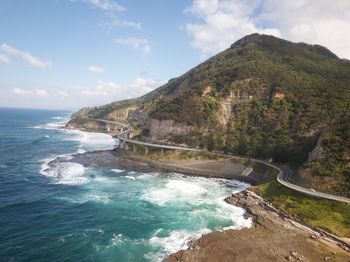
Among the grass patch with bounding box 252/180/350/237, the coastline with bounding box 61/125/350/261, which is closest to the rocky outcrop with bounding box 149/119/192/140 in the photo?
the grass patch with bounding box 252/180/350/237

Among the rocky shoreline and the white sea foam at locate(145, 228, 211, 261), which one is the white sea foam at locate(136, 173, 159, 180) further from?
the rocky shoreline

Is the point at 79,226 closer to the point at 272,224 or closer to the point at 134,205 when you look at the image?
the point at 134,205

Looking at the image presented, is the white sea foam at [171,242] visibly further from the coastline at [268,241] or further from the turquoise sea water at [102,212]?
the coastline at [268,241]

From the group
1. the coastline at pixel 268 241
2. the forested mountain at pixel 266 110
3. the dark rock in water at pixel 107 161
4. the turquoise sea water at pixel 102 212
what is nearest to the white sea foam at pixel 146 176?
the turquoise sea water at pixel 102 212

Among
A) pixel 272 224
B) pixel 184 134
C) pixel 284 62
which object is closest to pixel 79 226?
pixel 272 224

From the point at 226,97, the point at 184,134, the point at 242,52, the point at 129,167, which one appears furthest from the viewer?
the point at 242,52

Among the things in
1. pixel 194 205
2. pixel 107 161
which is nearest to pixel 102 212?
pixel 194 205

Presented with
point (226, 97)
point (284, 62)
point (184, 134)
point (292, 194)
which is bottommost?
point (292, 194)
